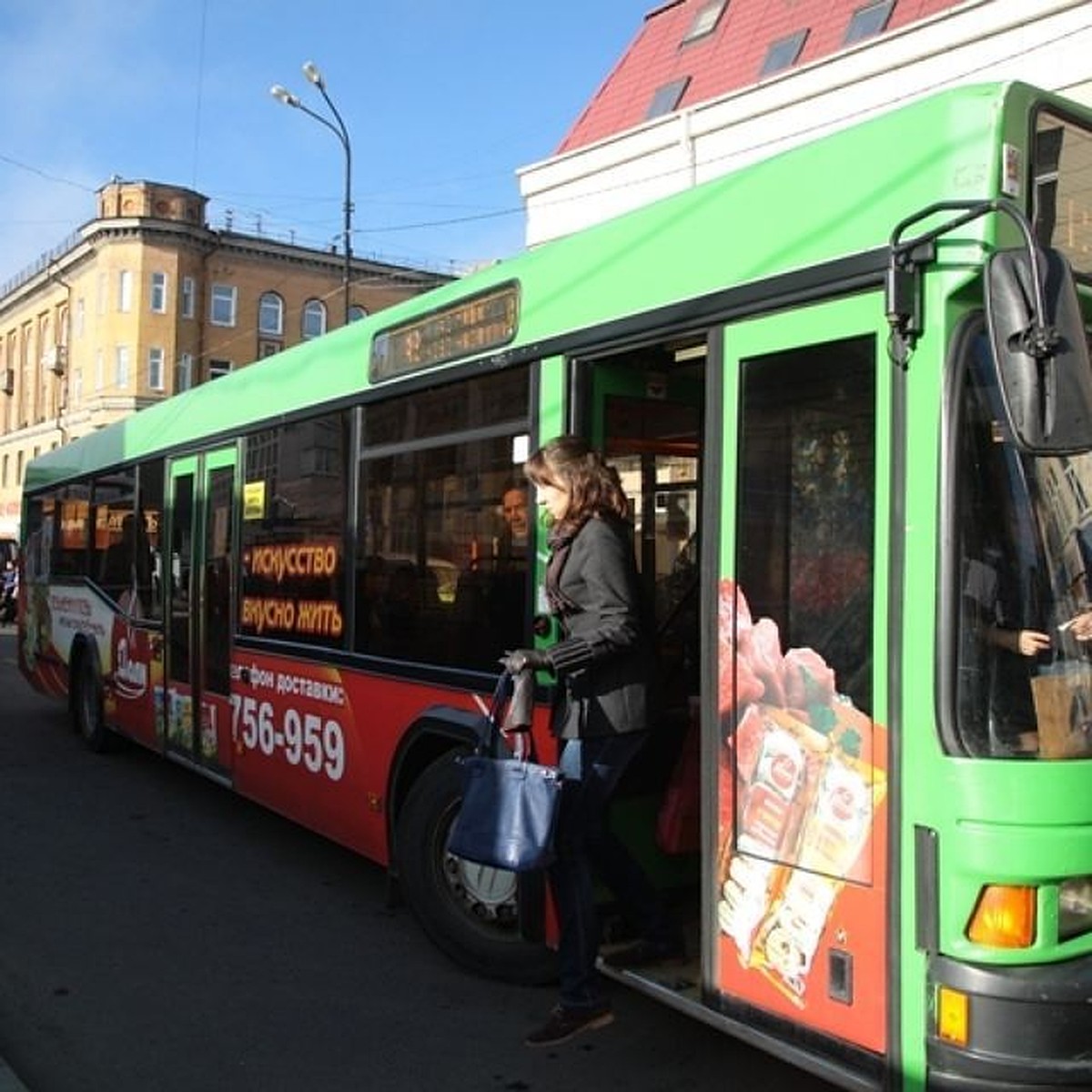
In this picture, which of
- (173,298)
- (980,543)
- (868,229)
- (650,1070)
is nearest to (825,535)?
(980,543)

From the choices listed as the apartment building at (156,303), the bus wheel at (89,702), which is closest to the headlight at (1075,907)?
the bus wheel at (89,702)

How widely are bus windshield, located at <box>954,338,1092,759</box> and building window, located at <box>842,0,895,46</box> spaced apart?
1538 cm

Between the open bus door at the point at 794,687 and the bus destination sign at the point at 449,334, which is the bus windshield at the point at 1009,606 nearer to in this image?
the open bus door at the point at 794,687

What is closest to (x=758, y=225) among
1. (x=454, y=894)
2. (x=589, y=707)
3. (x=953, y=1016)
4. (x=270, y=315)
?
(x=589, y=707)

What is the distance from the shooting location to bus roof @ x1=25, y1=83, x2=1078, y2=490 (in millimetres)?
2891

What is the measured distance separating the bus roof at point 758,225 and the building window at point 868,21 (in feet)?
45.7

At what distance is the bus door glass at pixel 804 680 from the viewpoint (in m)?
2.98

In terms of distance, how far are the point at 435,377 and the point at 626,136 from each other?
45.9ft

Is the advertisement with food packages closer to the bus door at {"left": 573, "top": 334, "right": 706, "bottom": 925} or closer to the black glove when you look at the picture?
the black glove

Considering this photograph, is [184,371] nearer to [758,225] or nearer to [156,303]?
[156,303]

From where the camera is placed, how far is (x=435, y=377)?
193 inches

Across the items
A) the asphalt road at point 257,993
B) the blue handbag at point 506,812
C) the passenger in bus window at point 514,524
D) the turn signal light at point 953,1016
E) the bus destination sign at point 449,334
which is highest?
the bus destination sign at point 449,334

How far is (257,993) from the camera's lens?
14.7 feet

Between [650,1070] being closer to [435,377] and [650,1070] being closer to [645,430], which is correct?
[645,430]
